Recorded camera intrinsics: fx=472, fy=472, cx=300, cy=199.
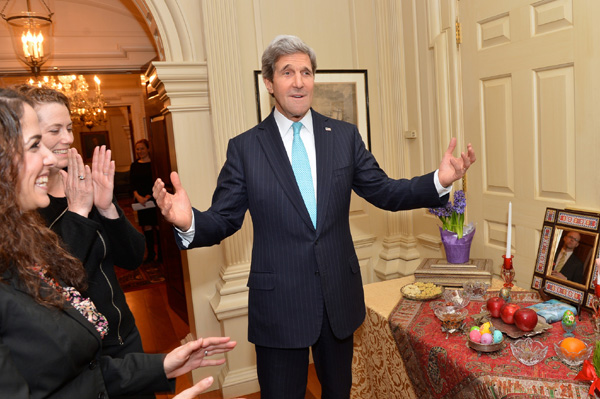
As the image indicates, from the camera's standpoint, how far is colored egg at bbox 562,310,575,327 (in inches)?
66.2

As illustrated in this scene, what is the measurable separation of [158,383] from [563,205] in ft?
6.32

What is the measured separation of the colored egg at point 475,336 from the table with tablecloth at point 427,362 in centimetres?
5

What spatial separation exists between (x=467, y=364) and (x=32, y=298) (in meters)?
1.32

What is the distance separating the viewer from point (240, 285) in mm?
3043

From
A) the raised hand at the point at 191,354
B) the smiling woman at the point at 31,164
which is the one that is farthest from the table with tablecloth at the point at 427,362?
the smiling woman at the point at 31,164

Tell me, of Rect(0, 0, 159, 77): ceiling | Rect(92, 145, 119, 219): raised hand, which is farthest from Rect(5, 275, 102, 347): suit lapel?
Rect(0, 0, 159, 77): ceiling

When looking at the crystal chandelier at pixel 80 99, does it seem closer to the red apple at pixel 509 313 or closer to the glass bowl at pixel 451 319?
the glass bowl at pixel 451 319

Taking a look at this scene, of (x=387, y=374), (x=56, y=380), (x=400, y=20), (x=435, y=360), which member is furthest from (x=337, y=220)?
(x=400, y=20)

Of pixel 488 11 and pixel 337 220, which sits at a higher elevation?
pixel 488 11

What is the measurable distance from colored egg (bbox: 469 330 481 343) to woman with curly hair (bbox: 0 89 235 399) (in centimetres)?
99

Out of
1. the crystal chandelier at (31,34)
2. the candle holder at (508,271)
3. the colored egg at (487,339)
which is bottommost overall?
the colored egg at (487,339)

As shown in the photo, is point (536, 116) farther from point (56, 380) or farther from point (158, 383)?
point (56, 380)

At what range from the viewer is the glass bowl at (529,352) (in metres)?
1.53

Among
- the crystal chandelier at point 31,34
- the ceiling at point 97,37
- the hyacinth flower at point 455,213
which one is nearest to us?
the hyacinth flower at point 455,213
